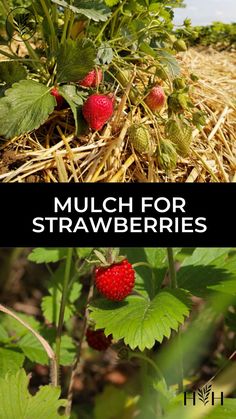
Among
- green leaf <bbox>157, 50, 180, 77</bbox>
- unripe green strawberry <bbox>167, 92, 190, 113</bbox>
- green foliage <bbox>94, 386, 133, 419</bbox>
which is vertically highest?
green leaf <bbox>157, 50, 180, 77</bbox>

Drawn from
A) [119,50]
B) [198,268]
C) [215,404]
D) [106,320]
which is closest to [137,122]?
[119,50]

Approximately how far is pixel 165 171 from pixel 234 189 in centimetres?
17

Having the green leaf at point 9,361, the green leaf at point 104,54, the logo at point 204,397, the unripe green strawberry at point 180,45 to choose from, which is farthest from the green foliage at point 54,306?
the unripe green strawberry at point 180,45

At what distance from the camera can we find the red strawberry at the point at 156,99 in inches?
59.9

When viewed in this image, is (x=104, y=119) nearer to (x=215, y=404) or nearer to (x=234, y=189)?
(x=234, y=189)

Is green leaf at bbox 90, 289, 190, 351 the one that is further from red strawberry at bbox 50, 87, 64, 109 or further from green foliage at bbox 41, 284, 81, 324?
red strawberry at bbox 50, 87, 64, 109

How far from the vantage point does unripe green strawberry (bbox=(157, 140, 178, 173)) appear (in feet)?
4.57

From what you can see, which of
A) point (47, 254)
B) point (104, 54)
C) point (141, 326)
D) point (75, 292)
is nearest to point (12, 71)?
point (104, 54)

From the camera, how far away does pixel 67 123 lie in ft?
5.02

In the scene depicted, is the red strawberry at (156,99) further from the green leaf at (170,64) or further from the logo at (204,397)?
the logo at (204,397)

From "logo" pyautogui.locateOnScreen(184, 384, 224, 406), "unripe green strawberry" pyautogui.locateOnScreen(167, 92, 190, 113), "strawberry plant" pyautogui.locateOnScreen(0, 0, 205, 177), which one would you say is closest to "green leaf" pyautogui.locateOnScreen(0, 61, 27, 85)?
"strawberry plant" pyautogui.locateOnScreen(0, 0, 205, 177)

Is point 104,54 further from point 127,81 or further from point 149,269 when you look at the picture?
point 149,269

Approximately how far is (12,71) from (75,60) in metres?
0.17

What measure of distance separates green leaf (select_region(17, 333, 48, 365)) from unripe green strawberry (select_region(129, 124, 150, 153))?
532 mm
